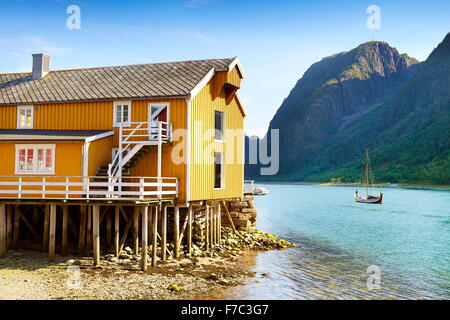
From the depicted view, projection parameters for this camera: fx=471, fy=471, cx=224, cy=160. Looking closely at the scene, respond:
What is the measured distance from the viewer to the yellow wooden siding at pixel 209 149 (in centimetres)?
2561

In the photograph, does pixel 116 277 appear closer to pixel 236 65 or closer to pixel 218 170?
pixel 218 170

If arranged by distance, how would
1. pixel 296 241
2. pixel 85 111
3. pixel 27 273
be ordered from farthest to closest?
pixel 296 241
pixel 85 111
pixel 27 273

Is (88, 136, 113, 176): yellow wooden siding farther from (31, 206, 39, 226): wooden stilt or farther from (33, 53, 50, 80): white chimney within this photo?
(33, 53, 50, 80): white chimney

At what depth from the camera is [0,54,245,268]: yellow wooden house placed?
78.7 ft

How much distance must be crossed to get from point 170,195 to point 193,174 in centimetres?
174

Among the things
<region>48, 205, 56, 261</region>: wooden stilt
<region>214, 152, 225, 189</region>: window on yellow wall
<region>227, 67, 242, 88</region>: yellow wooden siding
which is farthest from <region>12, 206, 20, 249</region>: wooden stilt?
<region>227, 67, 242, 88</region>: yellow wooden siding

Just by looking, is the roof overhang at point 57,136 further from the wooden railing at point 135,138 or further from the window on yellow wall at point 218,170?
the window on yellow wall at point 218,170

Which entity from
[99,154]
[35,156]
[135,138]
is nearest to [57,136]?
[35,156]

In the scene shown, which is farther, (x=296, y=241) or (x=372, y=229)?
(x=372, y=229)

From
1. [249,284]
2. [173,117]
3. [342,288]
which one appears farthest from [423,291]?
[173,117]

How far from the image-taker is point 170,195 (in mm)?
24594

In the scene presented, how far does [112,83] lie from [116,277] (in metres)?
12.8
